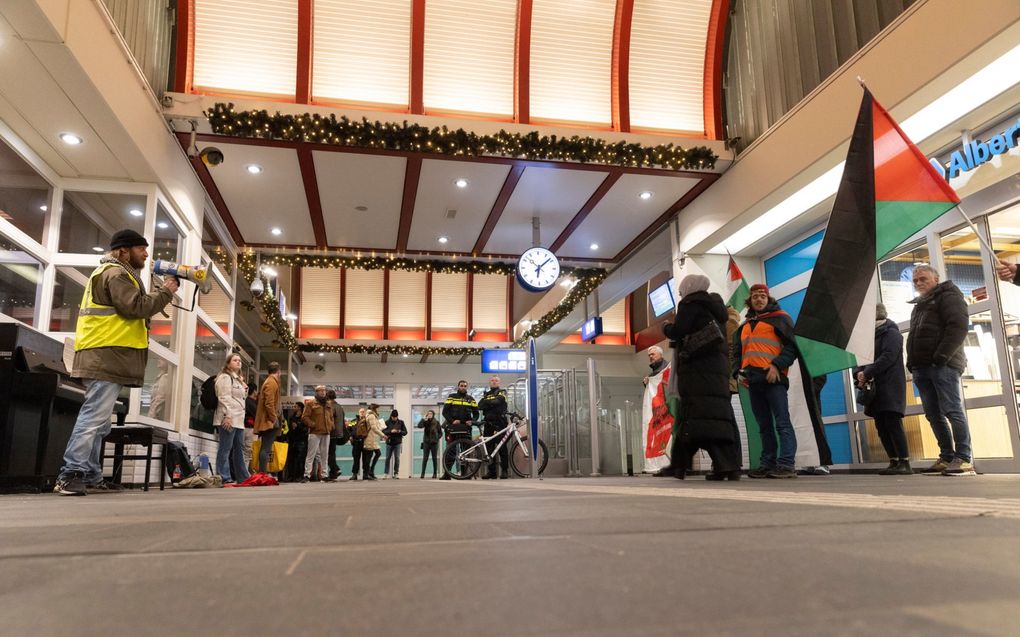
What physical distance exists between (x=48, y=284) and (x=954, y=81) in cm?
796

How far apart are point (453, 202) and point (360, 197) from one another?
4.03 ft

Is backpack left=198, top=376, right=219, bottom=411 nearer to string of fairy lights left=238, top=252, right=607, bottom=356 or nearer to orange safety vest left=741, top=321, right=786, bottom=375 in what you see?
string of fairy lights left=238, top=252, right=607, bottom=356

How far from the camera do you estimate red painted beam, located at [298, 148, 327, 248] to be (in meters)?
8.14

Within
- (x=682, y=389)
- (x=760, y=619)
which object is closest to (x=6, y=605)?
(x=760, y=619)

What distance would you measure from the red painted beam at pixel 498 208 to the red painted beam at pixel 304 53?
2.50 meters

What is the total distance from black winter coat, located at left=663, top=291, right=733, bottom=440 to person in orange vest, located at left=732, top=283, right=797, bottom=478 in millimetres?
860

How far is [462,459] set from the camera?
10.3m

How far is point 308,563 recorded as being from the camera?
0.98 m

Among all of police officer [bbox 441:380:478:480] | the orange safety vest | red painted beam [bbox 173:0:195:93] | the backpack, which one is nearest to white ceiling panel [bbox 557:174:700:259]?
police officer [bbox 441:380:478:480]

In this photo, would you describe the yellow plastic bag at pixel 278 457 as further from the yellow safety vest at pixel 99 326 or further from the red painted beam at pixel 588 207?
the yellow safety vest at pixel 99 326

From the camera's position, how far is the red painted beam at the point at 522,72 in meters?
8.45

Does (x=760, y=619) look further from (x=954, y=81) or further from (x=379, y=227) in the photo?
(x=379, y=227)

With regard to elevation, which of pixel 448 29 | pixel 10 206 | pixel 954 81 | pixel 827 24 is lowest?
pixel 10 206

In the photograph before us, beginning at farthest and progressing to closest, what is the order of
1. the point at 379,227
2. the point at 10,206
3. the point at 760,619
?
the point at 379,227, the point at 10,206, the point at 760,619
